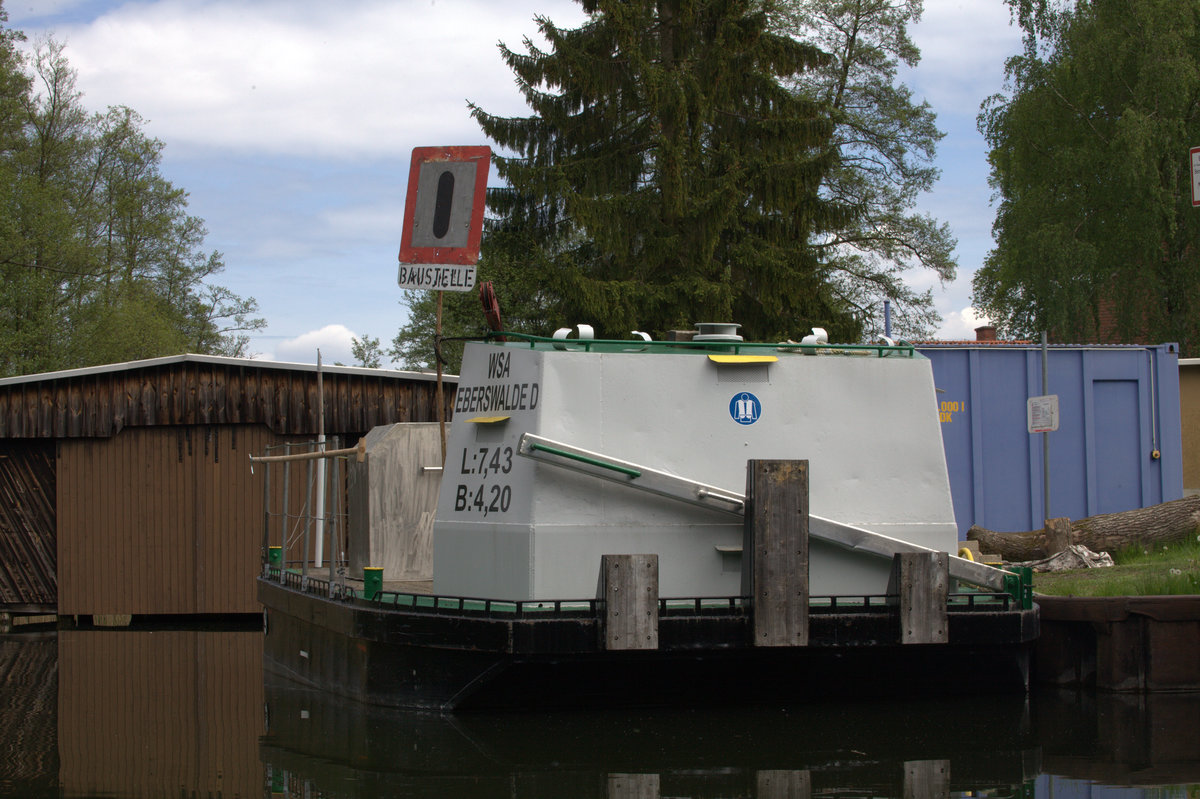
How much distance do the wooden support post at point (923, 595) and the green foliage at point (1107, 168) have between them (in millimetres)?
21913

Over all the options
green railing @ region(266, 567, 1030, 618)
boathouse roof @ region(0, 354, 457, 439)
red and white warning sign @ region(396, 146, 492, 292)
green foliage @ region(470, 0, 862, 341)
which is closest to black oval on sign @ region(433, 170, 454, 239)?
red and white warning sign @ region(396, 146, 492, 292)

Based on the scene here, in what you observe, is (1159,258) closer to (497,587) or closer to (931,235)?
(931,235)

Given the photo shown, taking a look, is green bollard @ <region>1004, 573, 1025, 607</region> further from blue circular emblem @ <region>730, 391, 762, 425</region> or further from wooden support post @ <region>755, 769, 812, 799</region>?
wooden support post @ <region>755, 769, 812, 799</region>

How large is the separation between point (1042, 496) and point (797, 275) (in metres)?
6.16

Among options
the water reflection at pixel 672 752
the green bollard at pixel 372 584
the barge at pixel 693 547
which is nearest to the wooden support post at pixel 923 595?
the barge at pixel 693 547

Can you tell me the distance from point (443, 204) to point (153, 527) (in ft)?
32.7

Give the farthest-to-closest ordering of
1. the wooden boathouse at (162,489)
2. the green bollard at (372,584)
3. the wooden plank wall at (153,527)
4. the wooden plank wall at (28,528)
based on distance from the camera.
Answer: the wooden plank wall at (28,528), the wooden plank wall at (153,527), the wooden boathouse at (162,489), the green bollard at (372,584)

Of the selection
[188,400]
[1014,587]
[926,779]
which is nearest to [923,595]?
[1014,587]

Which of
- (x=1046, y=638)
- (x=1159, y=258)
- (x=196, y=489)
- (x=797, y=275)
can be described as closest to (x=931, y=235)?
(x=1159, y=258)

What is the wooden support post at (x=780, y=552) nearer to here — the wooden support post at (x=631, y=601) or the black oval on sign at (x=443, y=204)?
the wooden support post at (x=631, y=601)

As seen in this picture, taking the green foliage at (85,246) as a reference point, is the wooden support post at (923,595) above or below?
below

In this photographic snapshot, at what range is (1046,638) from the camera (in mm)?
10664

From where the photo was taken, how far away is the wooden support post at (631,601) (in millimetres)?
8344

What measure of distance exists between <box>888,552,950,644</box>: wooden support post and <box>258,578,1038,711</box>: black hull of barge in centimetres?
11
